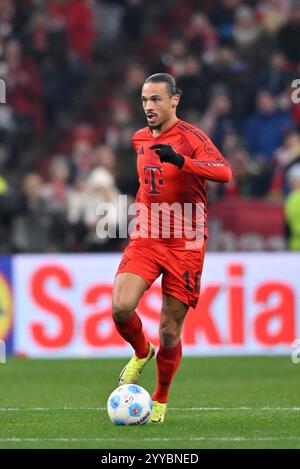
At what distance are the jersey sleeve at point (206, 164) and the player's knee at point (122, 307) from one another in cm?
99

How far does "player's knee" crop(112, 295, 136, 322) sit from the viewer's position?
8.59 m

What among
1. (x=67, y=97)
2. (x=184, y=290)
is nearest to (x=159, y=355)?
(x=184, y=290)

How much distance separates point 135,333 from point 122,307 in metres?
0.41

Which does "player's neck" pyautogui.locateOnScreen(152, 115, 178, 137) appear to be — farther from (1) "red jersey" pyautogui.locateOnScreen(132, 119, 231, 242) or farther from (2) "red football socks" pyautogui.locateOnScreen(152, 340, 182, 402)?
(2) "red football socks" pyautogui.locateOnScreen(152, 340, 182, 402)

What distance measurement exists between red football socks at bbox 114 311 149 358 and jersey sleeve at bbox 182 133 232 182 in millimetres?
1138

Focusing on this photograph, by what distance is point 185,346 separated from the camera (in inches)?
587

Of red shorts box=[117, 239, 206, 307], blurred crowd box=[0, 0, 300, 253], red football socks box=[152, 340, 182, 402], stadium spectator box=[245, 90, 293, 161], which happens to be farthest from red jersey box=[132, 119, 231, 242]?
stadium spectator box=[245, 90, 293, 161]

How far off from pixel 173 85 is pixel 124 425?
8.08 ft

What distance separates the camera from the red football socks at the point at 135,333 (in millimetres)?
8812

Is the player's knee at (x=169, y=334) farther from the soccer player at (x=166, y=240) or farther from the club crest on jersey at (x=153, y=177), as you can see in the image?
the club crest on jersey at (x=153, y=177)

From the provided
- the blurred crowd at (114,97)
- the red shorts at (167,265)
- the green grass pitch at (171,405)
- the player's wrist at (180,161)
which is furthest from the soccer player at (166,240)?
the blurred crowd at (114,97)

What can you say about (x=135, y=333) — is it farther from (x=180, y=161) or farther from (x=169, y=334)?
(x=180, y=161)

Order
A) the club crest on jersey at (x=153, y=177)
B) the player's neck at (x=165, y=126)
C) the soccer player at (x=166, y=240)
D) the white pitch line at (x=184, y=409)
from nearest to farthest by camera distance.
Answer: the soccer player at (x=166, y=240) < the club crest on jersey at (x=153, y=177) < the player's neck at (x=165, y=126) < the white pitch line at (x=184, y=409)
